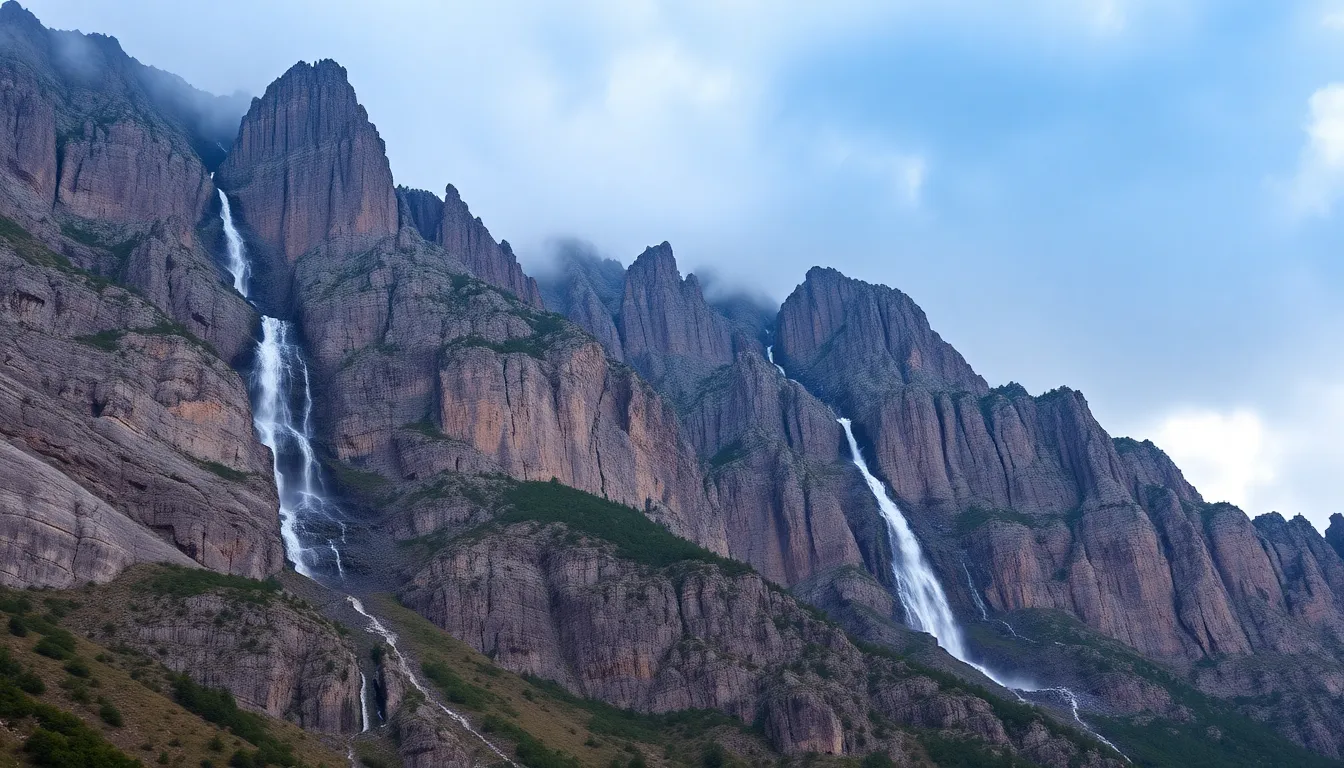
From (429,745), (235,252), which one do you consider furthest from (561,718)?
(235,252)

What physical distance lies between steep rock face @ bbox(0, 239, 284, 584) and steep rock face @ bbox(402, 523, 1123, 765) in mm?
16989

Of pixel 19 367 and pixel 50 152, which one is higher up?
pixel 50 152

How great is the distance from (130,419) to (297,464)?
29.4m

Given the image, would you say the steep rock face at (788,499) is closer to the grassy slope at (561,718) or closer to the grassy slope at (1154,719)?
the grassy slope at (1154,719)

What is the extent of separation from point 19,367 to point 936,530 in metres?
124

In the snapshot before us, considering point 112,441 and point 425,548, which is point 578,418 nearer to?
point 425,548

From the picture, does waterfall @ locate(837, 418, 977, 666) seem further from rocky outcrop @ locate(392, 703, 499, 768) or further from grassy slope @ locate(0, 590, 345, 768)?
grassy slope @ locate(0, 590, 345, 768)

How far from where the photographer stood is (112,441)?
308ft

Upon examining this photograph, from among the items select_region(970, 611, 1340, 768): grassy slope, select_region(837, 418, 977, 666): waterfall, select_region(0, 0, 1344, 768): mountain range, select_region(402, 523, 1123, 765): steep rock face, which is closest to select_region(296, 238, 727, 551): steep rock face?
select_region(0, 0, 1344, 768): mountain range

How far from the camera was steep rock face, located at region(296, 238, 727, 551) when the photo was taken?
136500 millimetres

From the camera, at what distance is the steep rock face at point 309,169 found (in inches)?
6762

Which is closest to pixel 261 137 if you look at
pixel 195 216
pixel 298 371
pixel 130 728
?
pixel 195 216

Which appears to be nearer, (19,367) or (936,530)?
(19,367)

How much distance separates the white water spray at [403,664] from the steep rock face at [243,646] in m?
5.56
